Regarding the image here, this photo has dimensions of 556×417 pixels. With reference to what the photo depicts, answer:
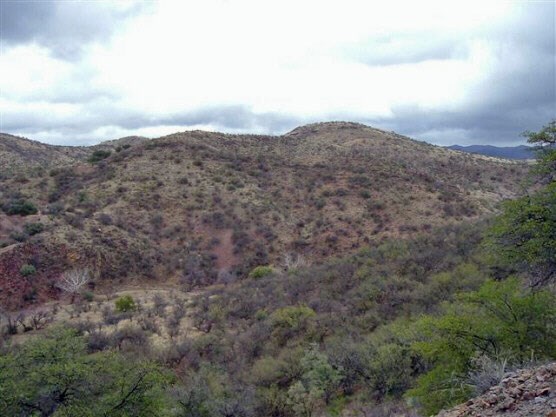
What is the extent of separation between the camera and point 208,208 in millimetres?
46844

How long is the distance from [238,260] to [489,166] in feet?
153

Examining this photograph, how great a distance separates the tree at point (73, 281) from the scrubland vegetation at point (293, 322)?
0.76 m

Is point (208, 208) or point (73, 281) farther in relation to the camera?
point (208, 208)

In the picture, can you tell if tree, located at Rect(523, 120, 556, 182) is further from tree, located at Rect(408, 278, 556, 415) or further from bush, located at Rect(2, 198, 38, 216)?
bush, located at Rect(2, 198, 38, 216)

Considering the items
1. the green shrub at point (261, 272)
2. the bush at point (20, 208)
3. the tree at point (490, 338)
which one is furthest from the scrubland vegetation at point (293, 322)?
the bush at point (20, 208)

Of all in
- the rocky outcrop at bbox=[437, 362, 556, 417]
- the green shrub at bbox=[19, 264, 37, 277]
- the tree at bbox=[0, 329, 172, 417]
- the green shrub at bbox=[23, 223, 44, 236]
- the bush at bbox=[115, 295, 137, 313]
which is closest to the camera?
the rocky outcrop at bbox=[437, 362, 556, 417]

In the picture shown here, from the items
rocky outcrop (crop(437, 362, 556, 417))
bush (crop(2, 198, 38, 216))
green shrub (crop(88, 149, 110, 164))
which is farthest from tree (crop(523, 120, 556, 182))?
green shrub (crop(88, 149, 110, 164))

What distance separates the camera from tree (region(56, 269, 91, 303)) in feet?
103

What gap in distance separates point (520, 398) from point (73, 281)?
29626mm

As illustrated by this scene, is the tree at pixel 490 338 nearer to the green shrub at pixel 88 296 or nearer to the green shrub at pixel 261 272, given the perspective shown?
the green shrub at pixel 261 272

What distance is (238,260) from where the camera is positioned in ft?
132

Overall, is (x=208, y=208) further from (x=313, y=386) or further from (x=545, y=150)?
(x=545, y=150)

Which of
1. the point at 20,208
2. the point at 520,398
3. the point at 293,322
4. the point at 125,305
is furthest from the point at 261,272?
the point at 520,398

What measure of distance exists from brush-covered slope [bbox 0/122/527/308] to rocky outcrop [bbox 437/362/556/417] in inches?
1181
